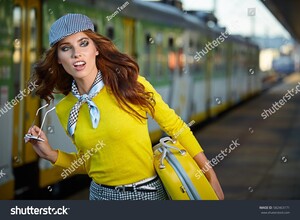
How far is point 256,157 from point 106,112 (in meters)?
6.12

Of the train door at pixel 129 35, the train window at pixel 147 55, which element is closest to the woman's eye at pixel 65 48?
the train door at pixel 129 35

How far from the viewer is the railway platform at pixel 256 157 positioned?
22.0 feet

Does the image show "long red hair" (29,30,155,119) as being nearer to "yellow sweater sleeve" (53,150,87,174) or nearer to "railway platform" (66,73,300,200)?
"yellow sweater sleeve" (53,150,87,174)

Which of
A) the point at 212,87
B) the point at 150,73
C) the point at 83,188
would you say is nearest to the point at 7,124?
the point at 83,188

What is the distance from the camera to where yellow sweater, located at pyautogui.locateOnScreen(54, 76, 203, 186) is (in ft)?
8.30

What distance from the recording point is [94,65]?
265 centimetres

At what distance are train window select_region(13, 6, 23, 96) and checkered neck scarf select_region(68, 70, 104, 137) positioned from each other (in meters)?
2.77

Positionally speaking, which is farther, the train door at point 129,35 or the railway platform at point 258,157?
the train door at point 129,35

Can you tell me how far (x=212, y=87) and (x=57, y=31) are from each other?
33.1 ft

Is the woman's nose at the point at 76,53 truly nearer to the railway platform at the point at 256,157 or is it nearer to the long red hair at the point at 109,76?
the long red hair at the point at 109,76

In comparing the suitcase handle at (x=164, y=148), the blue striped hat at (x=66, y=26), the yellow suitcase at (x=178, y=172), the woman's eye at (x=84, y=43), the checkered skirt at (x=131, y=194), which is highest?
the blue striped hat at (x=66, y=26)

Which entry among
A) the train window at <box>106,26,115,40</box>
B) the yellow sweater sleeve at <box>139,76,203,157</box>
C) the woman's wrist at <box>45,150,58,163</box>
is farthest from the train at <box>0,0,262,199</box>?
the woman's wrist at <box>45,150,58,163</box>

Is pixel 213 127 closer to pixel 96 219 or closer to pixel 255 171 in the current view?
pixel 255 171

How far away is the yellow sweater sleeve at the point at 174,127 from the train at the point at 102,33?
225mm
